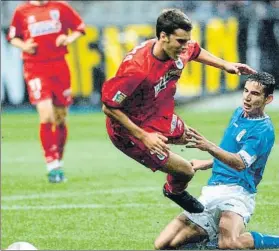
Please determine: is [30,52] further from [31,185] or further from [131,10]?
[131,10]

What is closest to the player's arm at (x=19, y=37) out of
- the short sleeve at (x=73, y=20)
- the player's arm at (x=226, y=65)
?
the short sleeve at (x=73, y=20)

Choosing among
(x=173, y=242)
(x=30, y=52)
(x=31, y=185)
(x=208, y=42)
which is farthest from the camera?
(x=208, y=42)

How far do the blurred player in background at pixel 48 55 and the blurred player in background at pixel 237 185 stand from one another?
13.1 ft

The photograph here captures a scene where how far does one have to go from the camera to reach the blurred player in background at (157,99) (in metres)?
6.91

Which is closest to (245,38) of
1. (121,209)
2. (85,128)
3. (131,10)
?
(131,10)

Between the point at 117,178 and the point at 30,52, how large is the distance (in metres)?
1.72

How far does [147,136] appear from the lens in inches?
271

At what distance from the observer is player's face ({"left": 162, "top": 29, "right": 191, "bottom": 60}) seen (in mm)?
6945

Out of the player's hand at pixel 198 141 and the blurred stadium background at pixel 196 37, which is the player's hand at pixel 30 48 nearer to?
the player's hand at pixel 198 141

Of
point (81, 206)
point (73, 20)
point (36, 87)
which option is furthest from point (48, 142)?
point (81, 206)

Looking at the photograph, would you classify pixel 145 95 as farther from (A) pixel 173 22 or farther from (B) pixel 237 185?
A: (B) pixel 237 185

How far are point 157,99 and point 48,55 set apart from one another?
15.8 feet

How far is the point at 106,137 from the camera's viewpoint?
15.3m

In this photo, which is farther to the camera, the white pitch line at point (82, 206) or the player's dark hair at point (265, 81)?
the white pitch line at point (82, 206)
